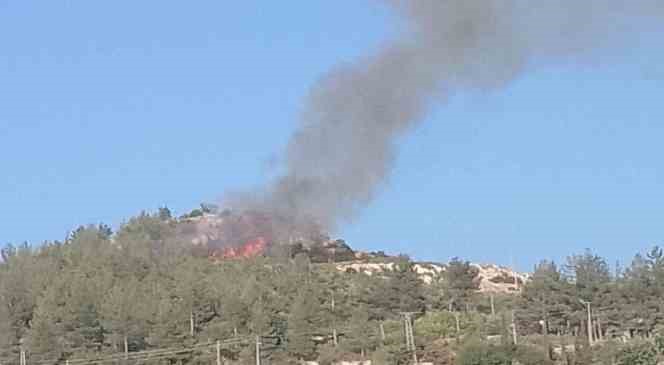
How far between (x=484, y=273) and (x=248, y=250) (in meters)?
14.6

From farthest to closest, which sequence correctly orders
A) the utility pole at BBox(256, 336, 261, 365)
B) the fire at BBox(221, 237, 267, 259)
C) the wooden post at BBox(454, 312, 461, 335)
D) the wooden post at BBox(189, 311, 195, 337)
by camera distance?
the fire at BBox(221, 237, 267, 259), the wooden post at BBox(189, 311, 195, 337), the wooden post at BBox(454, 312, 461, 335), the utility pole at BBox(256, 336, 261, 365)

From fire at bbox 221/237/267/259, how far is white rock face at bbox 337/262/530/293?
4.86 metres

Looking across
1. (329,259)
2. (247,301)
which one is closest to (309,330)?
(247,301)

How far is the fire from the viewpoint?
84000 millimetres

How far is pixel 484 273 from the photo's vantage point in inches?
3383

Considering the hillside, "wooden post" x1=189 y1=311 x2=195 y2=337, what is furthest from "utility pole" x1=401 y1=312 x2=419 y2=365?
"wooden post" x1=189 y1=311 x2=195 y2=337

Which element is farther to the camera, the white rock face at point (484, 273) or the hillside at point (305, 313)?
the white rock face at point (484, 273)

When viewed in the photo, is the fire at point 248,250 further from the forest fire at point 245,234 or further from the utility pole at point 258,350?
the utility pole at point 258,350

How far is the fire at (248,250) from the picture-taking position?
8400 centimetres

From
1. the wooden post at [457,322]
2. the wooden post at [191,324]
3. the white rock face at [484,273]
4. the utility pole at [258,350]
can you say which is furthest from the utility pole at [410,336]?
the white rock face at [484,273]

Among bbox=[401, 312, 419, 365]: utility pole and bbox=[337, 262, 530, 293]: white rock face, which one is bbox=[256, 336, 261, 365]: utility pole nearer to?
bbox=[401, 312, 419, 365]: utility pole

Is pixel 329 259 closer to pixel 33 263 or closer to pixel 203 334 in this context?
pixel 33 263

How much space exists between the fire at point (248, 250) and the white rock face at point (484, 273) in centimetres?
486

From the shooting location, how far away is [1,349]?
6272 centimetres
